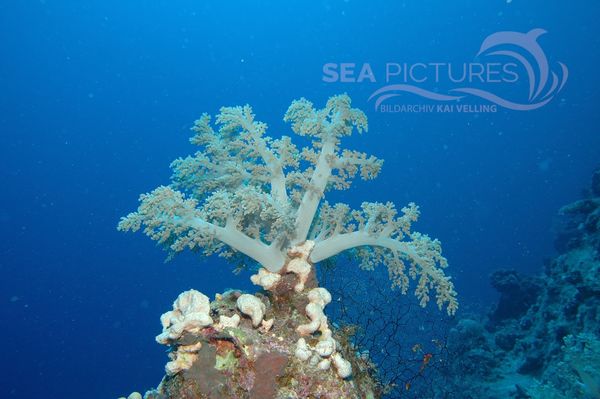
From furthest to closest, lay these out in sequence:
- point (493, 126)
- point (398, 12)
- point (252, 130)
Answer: point (493, 126), point (398, 12), point (252, 130)

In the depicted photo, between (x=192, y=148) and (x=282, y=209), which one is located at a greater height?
(x=192, y=148)

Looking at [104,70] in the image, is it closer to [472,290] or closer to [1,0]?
[1,0]

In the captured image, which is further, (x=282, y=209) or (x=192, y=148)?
(x=192, y=148)

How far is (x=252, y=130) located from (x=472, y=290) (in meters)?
46.5

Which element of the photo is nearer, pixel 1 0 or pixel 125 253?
pixel 125 253

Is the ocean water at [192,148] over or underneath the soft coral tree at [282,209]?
over

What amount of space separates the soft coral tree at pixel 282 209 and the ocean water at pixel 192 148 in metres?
21.9

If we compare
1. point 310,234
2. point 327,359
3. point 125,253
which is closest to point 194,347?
point 327,359

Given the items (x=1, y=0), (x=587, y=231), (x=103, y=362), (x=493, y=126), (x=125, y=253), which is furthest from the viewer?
(x=493, y=126)

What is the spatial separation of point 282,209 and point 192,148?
74987 millimetres

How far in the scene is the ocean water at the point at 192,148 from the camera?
48.7 metres

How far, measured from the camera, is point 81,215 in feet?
206

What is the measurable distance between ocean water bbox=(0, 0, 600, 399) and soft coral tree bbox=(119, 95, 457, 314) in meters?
21.9

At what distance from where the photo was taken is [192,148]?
7519 centimetres
